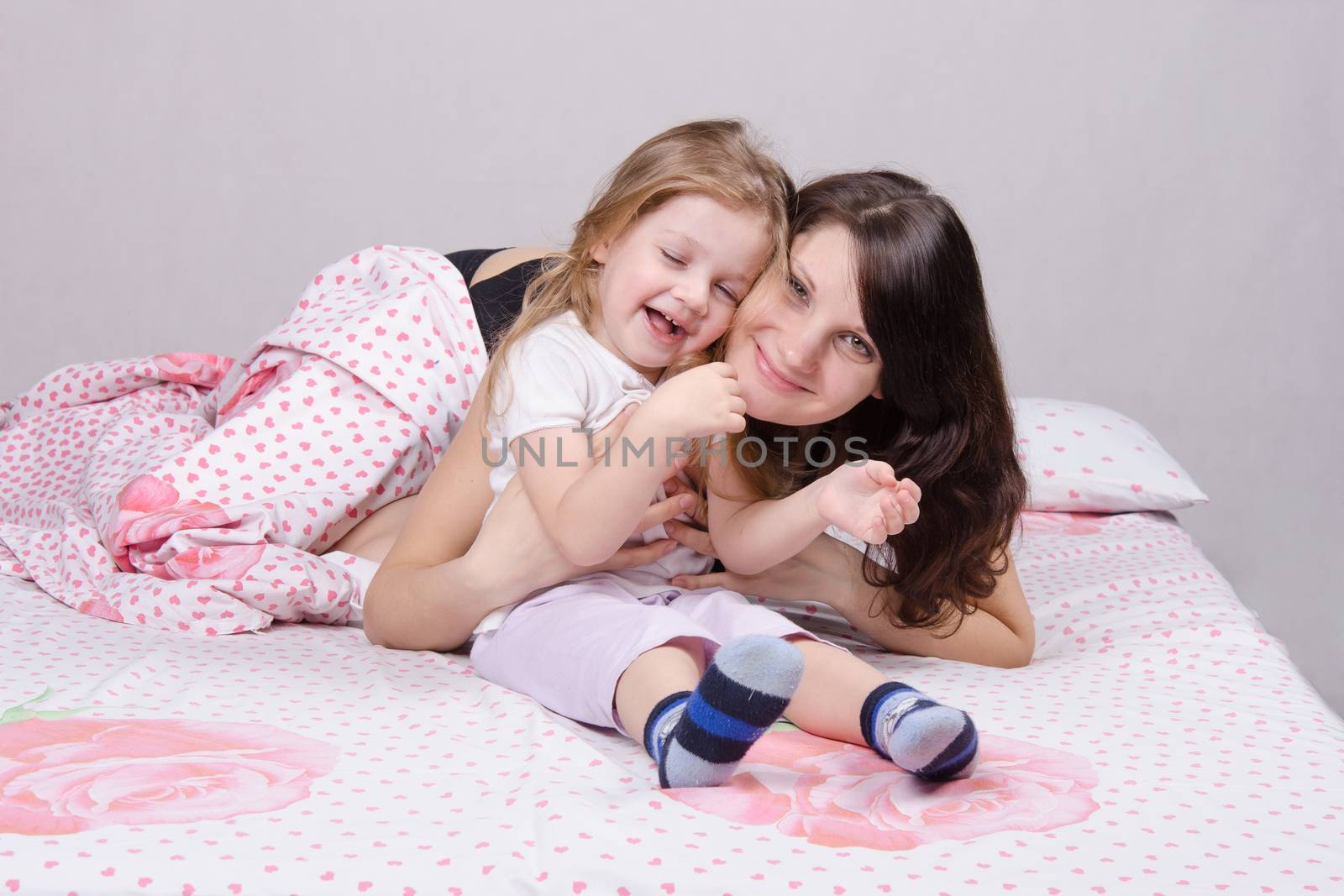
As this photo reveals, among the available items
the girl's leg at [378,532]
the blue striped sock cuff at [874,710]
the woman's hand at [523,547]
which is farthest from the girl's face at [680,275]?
the girl's leg at [378,532]

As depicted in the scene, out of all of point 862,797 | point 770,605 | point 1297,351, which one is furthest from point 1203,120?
point 862,797

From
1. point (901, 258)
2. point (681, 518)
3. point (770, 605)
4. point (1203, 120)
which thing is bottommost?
point (770, 605)

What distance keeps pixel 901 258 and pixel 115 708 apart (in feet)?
3.23

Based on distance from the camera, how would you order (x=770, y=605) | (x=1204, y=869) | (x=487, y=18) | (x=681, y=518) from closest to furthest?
(x=1204, y=869) → (x=681, y=518) → (x=770, y=605) → (x=487, y=18)

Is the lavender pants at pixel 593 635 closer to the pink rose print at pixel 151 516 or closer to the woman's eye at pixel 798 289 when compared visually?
the woman's eye at pixel 798 289

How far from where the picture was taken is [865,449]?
1.65m

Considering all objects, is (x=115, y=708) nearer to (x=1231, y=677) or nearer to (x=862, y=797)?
(x=862, y=797)

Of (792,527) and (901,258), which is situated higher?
(901,258)

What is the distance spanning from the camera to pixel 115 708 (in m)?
1.30

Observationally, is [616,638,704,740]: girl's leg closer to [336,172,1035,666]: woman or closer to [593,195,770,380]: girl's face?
[336,172,1035,666]: woman

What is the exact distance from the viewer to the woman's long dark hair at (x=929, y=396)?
4.68 ft

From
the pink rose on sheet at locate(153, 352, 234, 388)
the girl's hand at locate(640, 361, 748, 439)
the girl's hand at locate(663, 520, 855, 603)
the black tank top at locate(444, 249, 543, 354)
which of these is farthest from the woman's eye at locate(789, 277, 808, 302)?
the pink rose on sheet at locate(153, 352, 234, 388)

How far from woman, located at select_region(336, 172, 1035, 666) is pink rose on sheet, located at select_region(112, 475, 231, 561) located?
0.33 metres

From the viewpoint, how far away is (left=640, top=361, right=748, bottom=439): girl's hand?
4.18 ft
